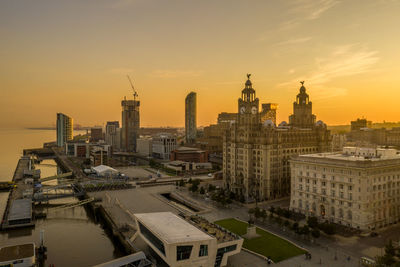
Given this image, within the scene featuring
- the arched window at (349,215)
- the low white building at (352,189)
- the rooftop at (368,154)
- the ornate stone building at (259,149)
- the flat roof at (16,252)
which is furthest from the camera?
the ornate stone building at (259,149)

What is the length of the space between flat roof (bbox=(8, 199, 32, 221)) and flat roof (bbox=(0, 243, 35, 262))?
22.9 metres

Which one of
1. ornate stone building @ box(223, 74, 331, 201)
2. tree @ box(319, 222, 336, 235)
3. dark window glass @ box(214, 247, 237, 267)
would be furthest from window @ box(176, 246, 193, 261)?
ornate stone building @ box(223, 74, 331, 201)

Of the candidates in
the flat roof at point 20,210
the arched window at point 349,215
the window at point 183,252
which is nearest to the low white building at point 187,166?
the flat roof at point 20,210

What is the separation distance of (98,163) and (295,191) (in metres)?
126

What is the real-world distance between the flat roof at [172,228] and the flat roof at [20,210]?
39.1 metres

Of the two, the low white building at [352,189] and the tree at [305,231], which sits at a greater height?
the low white building at [352,189]

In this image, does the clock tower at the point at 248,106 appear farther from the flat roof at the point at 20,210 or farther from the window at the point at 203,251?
the flat roof at the point at 20,210

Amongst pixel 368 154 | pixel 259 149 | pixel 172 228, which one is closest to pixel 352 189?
pixel 368 154

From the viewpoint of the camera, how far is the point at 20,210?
83.1 meters

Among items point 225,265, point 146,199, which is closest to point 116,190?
point 146,199

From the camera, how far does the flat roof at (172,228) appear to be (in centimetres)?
4700

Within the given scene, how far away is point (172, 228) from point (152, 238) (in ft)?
12.7

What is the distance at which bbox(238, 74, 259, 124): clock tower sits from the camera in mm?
98062

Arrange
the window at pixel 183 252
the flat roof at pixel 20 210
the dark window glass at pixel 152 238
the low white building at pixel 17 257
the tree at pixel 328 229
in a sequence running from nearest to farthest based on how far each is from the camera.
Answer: the window at pixel 183 252 < the dark window glass at pixel 152 238 < the low white building at pixel 17 257 < the tree at pixel 328 229 < the flat roof at pixel 20 210
